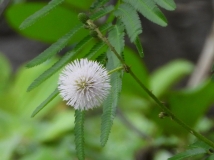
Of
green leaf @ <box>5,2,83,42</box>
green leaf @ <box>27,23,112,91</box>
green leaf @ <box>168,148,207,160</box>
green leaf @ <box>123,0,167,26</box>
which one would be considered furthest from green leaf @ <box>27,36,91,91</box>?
green leaf @ <box>5,2,83,42</box>

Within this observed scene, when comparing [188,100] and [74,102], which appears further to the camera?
[188,100]

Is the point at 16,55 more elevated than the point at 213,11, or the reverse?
the point at 16,55

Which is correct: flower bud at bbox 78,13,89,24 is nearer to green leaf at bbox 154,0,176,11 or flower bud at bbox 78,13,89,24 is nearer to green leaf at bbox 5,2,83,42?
green leaf at bbox 154,0,176,11

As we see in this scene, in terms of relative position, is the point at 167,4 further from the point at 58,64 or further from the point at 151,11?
the point at 58,64

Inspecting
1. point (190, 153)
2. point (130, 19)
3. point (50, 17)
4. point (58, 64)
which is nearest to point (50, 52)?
point (58, 64)

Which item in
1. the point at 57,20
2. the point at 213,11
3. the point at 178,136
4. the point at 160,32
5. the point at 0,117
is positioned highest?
the point at 160,32

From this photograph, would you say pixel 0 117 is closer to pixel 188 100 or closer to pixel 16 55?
pixel 188 100

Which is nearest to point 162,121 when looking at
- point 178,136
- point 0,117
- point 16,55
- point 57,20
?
point 178,136

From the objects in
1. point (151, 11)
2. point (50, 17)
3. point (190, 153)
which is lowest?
point (190, 153)
